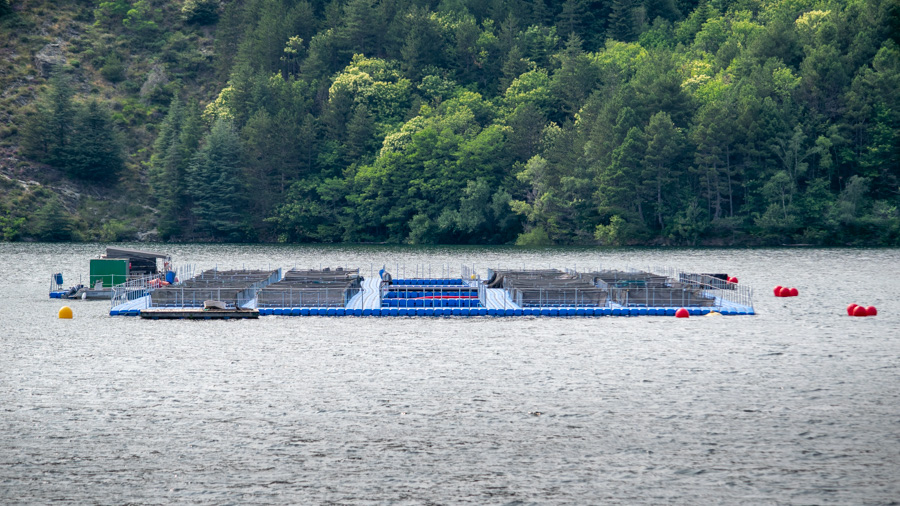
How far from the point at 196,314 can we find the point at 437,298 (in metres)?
17.7

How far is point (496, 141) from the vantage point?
168m

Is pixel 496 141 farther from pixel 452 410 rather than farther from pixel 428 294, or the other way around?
pixel 452 410

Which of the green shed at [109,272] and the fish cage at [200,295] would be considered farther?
the green shed at [109,272]

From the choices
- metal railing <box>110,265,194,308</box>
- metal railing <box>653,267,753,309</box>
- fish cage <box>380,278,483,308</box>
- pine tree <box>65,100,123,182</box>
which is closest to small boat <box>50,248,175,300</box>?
metal railing <box>110,265,194,308</box>

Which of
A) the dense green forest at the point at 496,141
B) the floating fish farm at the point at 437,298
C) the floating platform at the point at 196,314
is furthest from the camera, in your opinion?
the dense green forest at the point at 496,141

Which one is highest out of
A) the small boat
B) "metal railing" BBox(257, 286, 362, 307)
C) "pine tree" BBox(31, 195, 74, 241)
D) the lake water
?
"pine tree" BBox(31, 195, 74, 241)

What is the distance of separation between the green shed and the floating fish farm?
80.4 inches

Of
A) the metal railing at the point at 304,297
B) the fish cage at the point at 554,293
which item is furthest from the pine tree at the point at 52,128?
the fish cage at the point at 554,293

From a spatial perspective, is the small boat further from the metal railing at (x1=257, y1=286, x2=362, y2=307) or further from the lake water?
the metal railing at (x1=257, y1=286, x2=362, y2=307)

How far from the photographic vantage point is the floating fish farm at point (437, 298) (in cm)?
6581

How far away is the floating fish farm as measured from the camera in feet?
216

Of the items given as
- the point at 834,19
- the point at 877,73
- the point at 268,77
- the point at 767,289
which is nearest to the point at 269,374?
the point at 767,289

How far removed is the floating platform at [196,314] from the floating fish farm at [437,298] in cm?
6

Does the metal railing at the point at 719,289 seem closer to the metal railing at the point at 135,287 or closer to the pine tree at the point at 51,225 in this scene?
the metal railing at the point at 135,287
